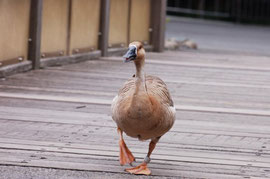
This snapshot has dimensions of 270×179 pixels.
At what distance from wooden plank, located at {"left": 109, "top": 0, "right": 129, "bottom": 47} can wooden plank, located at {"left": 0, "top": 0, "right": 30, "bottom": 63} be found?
330 cm

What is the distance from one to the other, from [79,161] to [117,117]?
25.6 inches

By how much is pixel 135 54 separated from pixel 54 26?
6.67m

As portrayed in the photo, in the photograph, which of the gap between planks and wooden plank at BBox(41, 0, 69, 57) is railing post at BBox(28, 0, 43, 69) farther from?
the gap between planks

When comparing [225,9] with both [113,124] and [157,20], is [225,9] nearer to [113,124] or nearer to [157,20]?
[157,20]

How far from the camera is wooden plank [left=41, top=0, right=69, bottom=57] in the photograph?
11438mm

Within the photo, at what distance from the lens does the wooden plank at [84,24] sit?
490 inches

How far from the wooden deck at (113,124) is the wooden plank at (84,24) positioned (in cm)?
50

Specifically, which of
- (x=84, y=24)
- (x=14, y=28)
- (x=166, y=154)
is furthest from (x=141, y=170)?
(x=84, y=24)

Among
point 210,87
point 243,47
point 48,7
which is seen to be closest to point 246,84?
point 210,87

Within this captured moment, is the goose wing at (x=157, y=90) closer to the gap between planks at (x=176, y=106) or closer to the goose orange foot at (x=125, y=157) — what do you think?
the goose orange foot at (x=125, y=157)

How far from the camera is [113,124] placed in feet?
25.2

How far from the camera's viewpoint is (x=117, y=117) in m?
5.55

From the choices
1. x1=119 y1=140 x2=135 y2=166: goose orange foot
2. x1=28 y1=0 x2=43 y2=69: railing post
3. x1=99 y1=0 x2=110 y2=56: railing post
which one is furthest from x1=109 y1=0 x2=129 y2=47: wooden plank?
x1=119 y1=140 x2=135 y2=166: goose orange foot

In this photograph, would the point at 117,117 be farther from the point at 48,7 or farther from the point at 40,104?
the point at 48,7
